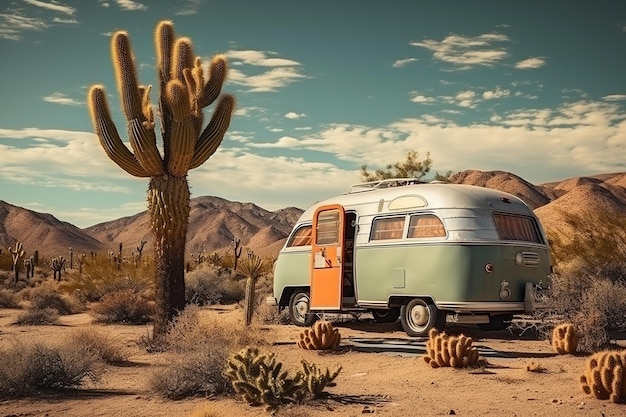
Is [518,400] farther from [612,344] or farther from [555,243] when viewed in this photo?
[555,243]

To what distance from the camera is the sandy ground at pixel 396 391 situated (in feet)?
25.0

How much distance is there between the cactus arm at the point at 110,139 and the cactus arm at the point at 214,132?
1070mm

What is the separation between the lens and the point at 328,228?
1520cm

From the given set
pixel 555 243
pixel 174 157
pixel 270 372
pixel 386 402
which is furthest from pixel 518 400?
pixel 555 243

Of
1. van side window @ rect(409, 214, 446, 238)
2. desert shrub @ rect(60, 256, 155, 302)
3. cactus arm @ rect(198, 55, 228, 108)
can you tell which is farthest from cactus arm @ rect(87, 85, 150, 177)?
desert shrub @ rect(60, 256, 155, 302)

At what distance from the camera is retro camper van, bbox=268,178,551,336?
12.4 metres

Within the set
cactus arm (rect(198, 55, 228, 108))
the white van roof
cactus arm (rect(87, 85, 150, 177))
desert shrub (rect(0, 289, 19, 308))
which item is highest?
cactus arm (rect(198, 55, 228, 108))

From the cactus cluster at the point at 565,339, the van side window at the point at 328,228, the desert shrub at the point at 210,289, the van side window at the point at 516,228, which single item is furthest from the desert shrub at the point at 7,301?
the cactus cluster at the point at 565,339

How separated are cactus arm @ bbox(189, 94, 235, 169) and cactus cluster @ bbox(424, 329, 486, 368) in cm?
639

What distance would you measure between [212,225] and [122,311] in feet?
270

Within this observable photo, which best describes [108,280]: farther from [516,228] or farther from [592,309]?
[592,309]

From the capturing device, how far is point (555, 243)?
21672mm

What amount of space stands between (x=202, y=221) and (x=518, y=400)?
98109 mm

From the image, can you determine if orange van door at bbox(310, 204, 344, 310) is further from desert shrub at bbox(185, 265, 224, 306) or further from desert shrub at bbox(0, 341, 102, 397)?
desert shrub at bbox(185, 265, 224, 306)
